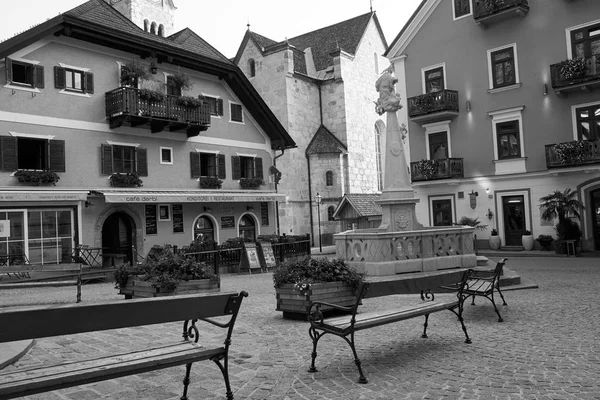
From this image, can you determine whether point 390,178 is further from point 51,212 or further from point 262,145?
point 262,145

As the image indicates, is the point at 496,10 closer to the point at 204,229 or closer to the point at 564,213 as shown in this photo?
the point at 564,213

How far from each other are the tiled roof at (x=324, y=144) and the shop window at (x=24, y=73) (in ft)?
72.7

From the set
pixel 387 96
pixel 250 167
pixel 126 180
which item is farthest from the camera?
pixel 250 167

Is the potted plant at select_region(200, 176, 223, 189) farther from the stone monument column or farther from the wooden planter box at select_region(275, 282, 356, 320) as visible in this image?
the wooden planter box at select_region(275, 282, 356, 320)

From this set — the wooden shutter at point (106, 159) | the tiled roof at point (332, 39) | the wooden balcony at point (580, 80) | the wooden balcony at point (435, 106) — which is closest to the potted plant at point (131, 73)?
the wooden shutter at point (106, 159)

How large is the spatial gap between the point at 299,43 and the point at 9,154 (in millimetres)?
32620

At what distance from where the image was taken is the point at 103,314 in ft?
13.5

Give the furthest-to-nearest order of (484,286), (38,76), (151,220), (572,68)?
1. (572,68)
2. (151,220)
3. (38,76)
4. (484,286)

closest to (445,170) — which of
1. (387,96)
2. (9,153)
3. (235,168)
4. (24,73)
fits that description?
(235,168)

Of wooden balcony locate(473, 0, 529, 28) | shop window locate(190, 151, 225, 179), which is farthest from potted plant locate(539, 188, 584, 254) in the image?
shop window locate(190, 151, 225, 179)

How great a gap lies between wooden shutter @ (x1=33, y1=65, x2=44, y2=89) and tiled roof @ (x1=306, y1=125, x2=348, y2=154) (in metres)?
22.0

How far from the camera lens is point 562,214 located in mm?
22812

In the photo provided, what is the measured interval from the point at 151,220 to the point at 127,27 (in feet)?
27.0

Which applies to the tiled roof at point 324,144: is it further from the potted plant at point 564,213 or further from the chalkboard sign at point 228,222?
the potted plant at point 564,213
